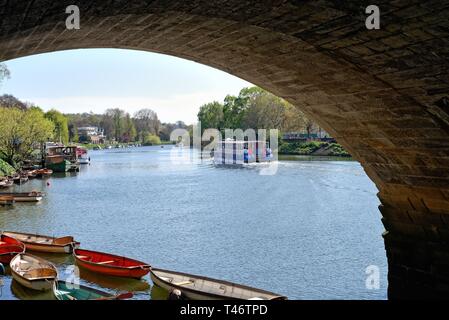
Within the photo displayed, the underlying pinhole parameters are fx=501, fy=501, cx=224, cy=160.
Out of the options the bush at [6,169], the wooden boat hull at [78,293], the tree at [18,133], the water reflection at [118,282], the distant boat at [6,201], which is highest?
the tree at [18,133]

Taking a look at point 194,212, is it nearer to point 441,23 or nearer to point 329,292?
point 329,292

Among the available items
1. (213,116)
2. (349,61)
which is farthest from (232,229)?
(213,116)

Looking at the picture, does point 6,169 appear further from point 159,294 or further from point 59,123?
point 59,123

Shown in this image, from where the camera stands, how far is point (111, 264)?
777 inches

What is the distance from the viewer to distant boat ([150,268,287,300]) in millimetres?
14766

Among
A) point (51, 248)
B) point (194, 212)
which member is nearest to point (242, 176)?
point (194, 212)

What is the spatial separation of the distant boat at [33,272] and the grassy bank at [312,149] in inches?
2821

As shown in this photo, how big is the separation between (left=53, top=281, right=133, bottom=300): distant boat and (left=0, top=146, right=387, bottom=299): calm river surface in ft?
1.53

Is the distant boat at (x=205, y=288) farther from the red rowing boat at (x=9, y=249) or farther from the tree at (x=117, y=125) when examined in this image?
the tree at (x=117, y=125)

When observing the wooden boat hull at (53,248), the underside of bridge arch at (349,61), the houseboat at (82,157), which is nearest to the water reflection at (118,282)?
the wooden boat hull at (53,248)

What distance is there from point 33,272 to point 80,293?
290 cm

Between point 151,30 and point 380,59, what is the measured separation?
4255 millimetres

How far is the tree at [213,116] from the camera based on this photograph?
127506 mm

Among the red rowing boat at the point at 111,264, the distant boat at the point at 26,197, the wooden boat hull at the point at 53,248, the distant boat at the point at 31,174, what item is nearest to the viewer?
the red rowing boat at the point at 111,264
